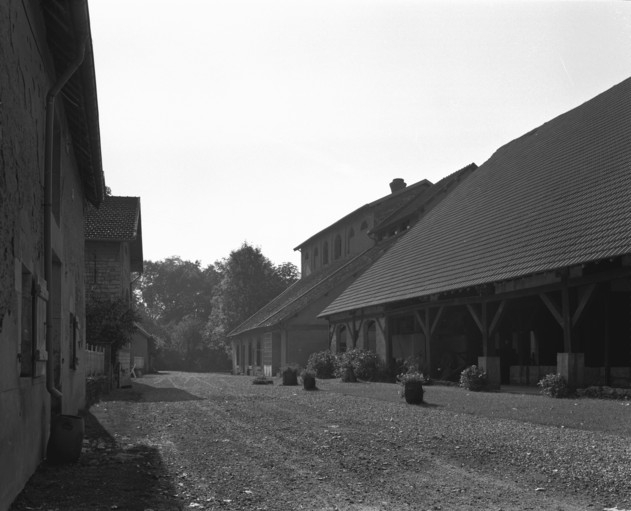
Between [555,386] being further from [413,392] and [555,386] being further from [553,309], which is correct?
[413,392]

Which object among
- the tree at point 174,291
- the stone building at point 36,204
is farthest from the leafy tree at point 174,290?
the stone building at point 36,204

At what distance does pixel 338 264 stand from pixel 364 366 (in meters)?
17.9

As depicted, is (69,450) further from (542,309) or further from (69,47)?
(542,309)

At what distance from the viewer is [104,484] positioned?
24.4 feet

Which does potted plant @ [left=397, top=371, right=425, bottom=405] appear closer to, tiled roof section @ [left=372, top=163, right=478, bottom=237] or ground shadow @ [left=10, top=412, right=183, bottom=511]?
ground shadow @ [left=10, top=412, right=183, bottom=511]

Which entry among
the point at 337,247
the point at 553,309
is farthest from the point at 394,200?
the point at 553,309

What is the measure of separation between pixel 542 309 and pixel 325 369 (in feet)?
38.8

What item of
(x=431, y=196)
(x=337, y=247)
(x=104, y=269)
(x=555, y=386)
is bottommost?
(x=555, y=386)

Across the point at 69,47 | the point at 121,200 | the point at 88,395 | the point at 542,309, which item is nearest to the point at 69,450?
the point at 69,47

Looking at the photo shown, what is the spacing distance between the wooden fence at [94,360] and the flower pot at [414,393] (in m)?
7.69

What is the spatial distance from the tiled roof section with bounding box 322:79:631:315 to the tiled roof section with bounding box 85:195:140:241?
365 inches

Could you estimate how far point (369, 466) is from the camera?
840cm

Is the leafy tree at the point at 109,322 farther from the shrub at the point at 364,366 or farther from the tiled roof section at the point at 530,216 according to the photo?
the tiled roof section at the point at 530,216

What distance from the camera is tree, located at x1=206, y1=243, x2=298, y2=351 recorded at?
72.6 metres
